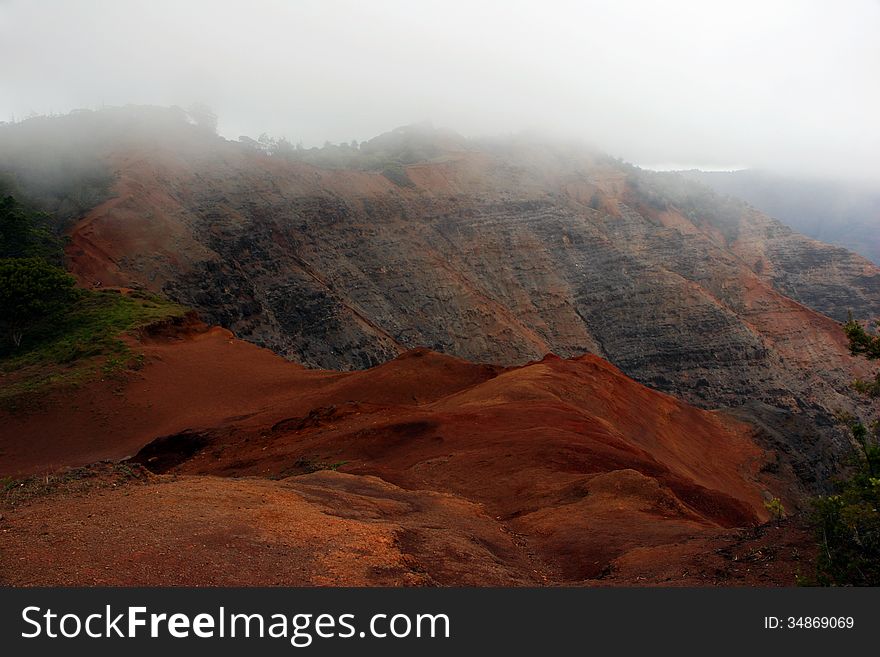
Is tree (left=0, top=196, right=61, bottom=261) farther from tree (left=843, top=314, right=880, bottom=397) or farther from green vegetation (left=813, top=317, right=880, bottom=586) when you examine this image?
green vegetation (left=813, top=317, right=880, bottom=586)

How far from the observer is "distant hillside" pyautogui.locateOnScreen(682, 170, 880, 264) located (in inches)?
4825

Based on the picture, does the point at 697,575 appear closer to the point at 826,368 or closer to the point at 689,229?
the point at 826,368

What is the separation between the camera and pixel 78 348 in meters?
30.0

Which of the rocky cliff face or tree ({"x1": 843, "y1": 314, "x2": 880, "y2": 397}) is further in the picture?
the rocky cliff face

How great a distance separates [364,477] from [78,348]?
21.3 metres

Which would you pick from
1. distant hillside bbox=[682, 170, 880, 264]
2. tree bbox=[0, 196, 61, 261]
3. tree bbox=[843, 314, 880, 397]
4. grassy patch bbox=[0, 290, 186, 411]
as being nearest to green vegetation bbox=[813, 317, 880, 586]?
tree bbox=[843, 314, 880, 397]

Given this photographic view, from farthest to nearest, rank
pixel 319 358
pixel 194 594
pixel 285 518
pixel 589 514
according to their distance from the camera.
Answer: pixel 319 358, pixel 589 514, pixel 285 518, pixel 194 594

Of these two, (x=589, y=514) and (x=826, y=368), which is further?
(x=826, y=368)

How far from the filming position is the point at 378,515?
1148 centimetres

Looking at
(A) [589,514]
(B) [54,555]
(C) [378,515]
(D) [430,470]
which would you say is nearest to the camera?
(B) [54,555]

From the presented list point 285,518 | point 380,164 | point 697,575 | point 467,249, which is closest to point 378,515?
point 285,518

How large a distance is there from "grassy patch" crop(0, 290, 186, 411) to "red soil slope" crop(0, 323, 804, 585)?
41.6 inches

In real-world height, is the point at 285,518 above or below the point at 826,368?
above

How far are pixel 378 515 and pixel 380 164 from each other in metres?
72.1
